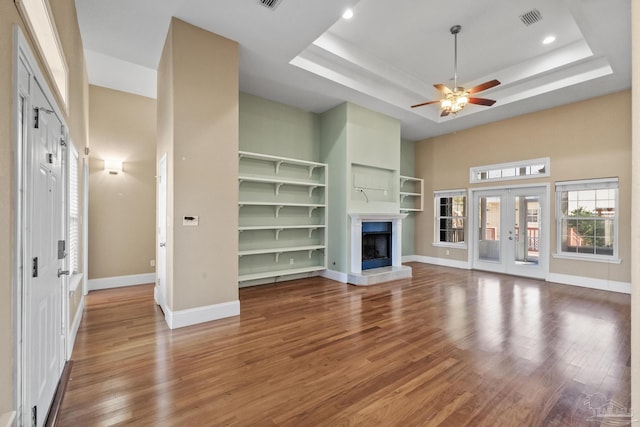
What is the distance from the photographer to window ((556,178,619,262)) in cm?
507

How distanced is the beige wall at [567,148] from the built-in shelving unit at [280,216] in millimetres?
3841

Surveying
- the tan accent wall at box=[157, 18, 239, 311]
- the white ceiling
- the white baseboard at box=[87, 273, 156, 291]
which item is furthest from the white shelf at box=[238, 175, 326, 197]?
the white baseboard at box=[87, 273, 156, 291]

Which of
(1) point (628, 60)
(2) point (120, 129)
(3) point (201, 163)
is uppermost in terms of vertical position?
(1) point (628, 60)

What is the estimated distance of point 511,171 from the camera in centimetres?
635

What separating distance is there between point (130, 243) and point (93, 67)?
9.68ft

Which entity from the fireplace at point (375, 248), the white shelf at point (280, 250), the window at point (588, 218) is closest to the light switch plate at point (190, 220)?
the white shelf at point (280, 250)

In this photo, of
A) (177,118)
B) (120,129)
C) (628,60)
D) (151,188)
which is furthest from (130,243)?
(628,60)

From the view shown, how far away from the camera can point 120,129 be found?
16.8 ft

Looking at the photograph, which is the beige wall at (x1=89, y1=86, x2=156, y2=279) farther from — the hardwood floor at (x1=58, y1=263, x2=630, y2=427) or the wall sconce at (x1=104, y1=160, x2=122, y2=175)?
the hardwood floor at (x1=58, y1=263, x2=630, y2=427)

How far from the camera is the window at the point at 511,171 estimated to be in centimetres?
587

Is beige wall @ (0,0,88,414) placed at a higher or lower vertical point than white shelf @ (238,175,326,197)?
lower

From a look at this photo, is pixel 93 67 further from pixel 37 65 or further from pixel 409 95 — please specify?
pixel 409 95

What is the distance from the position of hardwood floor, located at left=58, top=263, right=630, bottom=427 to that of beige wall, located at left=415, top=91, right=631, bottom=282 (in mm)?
1451

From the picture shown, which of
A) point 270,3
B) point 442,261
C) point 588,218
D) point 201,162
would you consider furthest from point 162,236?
point 588,218
